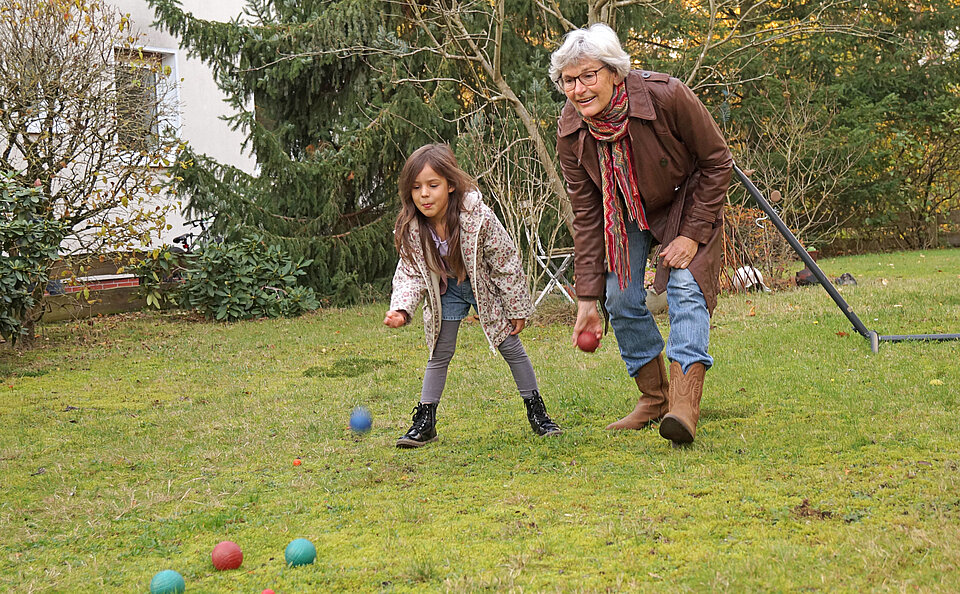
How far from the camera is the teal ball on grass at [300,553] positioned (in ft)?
9.37

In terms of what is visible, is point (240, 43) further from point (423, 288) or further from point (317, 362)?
point (423, 288)

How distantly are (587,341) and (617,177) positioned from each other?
2.48ft

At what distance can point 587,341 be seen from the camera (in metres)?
4.19

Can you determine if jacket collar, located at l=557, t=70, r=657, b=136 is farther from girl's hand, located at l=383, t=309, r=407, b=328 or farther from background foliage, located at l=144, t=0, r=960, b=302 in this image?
background foliage, located at l=144, t=0, r=960, b=302

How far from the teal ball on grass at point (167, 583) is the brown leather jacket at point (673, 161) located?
2.35 meters

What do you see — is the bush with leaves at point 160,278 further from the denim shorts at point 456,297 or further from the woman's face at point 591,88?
the woman's face at point 591,88

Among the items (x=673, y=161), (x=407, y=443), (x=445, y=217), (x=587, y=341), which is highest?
(x=673, y=161)

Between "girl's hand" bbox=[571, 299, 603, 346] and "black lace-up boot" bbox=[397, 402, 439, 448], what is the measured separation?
2.64 feet

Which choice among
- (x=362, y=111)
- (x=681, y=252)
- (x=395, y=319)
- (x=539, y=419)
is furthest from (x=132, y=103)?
(x=681, y=252)

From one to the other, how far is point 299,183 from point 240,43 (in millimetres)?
A: 1942

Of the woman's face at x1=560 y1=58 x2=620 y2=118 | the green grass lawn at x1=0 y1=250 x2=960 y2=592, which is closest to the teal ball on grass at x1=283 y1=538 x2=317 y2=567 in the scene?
the green grass lawn at x1=0 y1=250 x2=960 y2=592

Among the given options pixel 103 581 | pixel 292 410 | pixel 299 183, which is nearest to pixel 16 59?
pixel 299 183

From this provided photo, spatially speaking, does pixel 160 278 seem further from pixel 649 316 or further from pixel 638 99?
pixel 638 99

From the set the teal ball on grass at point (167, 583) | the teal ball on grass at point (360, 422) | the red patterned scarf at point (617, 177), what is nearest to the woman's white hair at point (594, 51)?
the red patterned scarf at point (617, 177)
